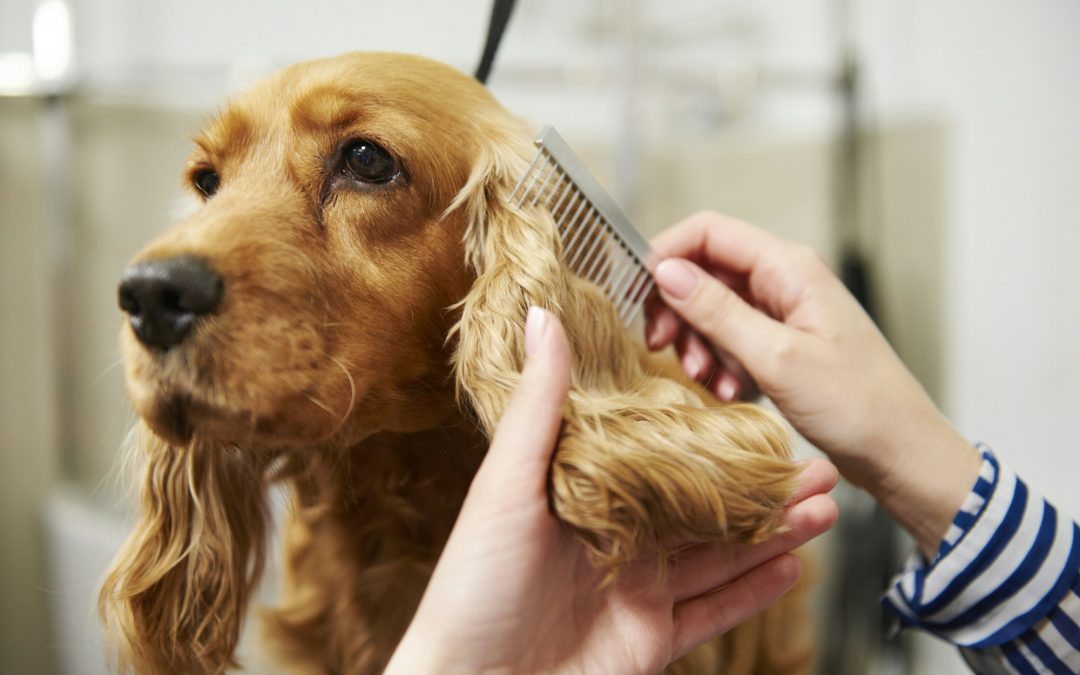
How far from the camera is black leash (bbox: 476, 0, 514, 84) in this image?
70 centimetres

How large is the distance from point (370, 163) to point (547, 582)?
38 cm

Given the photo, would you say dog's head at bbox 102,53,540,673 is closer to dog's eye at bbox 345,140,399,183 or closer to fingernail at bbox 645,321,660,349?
dog's eye at bbox 345,140,399,183

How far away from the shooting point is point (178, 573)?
0.72 meters

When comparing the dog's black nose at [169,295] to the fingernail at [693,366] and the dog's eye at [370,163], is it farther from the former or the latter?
the fingernail at [693,366]

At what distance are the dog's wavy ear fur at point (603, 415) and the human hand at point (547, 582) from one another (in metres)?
0.03

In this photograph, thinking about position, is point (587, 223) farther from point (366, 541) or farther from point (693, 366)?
point (366, 541)

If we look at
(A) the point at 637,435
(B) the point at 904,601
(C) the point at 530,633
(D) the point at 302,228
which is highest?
(D) the point at 302,228

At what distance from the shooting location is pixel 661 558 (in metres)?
0.52

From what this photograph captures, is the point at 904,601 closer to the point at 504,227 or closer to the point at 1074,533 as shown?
the point at 1074,533

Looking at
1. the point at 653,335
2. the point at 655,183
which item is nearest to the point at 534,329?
the point at 653,335

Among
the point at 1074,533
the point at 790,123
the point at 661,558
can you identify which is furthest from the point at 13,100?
the point at 1074,533

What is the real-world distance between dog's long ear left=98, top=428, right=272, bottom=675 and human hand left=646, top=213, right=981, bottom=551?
1.69 ft

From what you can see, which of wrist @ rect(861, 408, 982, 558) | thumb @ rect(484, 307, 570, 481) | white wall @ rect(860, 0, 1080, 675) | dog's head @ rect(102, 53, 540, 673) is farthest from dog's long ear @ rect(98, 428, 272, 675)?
white wall @ rect(860, 0, 1080, 675)

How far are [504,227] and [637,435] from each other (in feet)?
0.77
